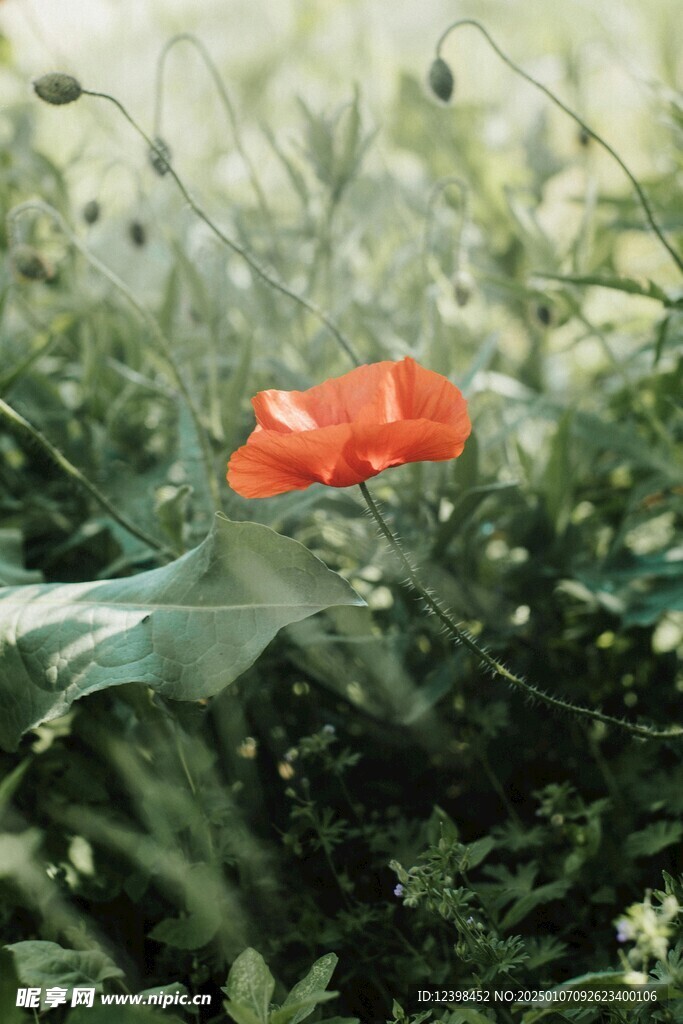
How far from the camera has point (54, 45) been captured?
5.33 ft

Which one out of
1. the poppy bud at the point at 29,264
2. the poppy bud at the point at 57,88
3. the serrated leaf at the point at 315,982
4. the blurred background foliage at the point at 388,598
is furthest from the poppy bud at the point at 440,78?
the serrated leaf at the point at 315,982

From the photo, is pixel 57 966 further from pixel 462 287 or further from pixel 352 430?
pixel 462 287

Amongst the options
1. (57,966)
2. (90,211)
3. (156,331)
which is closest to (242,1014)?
(57,966)

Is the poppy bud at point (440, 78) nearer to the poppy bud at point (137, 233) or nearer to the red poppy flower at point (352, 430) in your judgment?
the red poppy flower at point (352, 430)

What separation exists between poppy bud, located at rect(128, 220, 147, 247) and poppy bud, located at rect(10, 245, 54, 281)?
1.19 ft

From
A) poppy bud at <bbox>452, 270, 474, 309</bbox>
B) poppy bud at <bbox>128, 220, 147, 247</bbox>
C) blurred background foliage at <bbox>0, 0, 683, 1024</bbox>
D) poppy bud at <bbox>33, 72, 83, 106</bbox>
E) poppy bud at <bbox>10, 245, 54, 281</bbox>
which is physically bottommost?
blurred background foliage at <bbox>0, 0, 683, 1024</bbox>

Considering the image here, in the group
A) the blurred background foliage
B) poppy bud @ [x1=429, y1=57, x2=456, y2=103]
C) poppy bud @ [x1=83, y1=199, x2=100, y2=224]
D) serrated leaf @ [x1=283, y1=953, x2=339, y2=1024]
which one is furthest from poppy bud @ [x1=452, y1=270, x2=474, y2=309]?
serrated leaf @ [x1=283, y1=953, x2=339, y2=1024]

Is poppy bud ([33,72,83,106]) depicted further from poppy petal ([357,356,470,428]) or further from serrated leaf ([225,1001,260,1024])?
serrated leaf ([225,1001,260,1024])

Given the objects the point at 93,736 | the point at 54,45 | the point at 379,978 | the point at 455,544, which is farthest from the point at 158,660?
the point at 54,45

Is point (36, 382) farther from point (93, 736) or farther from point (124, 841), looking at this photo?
point (124, 841)

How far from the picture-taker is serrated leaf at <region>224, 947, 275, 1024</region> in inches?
28.9

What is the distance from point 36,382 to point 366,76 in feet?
4.39

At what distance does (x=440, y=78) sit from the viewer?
1.16 m

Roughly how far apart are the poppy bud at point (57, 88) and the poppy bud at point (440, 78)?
1.40 feet
